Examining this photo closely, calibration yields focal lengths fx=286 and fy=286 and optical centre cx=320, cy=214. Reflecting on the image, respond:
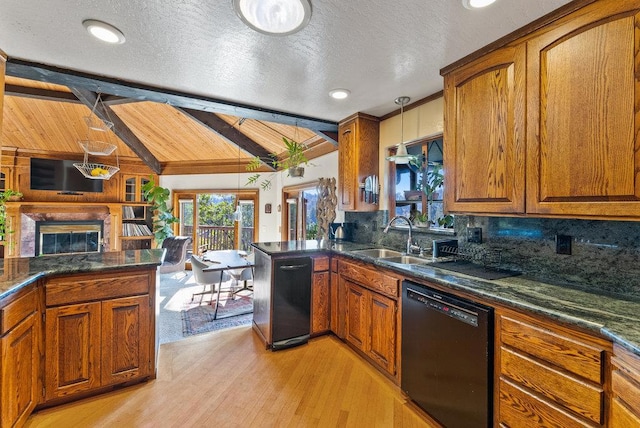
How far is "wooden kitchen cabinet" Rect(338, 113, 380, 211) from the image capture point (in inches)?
123

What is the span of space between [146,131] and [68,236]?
2587mm

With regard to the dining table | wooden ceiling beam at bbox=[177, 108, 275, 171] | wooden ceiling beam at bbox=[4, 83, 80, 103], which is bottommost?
the dining table

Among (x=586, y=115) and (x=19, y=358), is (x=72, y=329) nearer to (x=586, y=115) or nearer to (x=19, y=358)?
(x=19, y=358)

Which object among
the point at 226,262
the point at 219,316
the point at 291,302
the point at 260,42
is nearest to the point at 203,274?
the point at 226,262

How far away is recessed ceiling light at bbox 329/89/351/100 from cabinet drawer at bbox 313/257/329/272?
153 cm

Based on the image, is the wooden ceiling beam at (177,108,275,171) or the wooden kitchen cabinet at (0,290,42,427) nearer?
the wooden kitchen cabinet at (0,290,42,427)

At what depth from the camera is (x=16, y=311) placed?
155 centimetres

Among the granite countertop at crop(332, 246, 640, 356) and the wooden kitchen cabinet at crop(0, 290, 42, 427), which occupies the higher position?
the granite countertop at crop(332, 246, 640, 356)

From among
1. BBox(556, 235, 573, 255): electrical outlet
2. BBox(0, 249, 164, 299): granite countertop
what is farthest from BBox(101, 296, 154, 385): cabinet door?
BBox(556, 235, 573, 255): electrical outlet

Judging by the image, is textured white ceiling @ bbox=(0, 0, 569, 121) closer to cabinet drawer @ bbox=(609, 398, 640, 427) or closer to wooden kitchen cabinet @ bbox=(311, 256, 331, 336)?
wooden kitchen cabinet @ bbox=(311, 256, 331, 336)

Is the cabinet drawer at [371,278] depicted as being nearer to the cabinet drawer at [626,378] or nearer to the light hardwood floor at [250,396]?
the light hardwood floor at [250,396]

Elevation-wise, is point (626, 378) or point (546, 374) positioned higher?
point (626, 378)

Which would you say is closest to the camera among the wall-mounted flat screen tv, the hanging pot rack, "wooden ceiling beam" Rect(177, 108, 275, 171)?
the hanging pot rack

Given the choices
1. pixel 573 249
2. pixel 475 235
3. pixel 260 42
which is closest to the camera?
pixel 573 249
